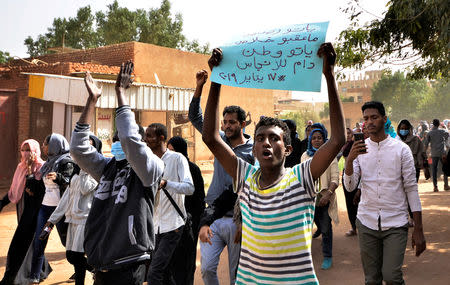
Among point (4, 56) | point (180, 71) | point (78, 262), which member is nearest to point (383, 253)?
point (78, 262)

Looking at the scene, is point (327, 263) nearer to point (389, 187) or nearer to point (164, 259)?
point (389, 187)

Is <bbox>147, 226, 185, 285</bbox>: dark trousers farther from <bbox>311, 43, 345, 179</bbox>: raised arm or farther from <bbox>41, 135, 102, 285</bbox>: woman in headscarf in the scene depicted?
<bbox>311, 43, 345, 179</bbox>: raised arm

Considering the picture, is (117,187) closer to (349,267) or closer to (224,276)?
(224,276)

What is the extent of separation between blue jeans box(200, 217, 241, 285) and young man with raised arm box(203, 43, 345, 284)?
1.55 m

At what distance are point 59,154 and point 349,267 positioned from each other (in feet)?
13.7

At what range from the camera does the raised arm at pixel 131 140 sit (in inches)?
108

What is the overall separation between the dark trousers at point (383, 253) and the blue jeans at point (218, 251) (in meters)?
1.14

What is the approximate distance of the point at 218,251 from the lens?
4008 millimetres

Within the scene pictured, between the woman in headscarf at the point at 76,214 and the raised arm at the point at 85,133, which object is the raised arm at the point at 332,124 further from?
the woman in headscarf at the point at 76,214

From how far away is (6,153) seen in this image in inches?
566

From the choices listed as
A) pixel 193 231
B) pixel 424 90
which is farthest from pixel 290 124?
pixel 424 90

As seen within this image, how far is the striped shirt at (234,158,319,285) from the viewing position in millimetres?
2232

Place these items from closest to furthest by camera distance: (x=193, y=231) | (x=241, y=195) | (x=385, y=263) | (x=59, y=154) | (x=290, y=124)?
(x=241, y=195) < (x=385, y=263) < (x=193, y=231) < (x=59, y=154) < (x=290, y=124)

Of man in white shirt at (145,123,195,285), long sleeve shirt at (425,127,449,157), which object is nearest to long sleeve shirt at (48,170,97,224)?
man in white shirt at (145,123,195,285)
